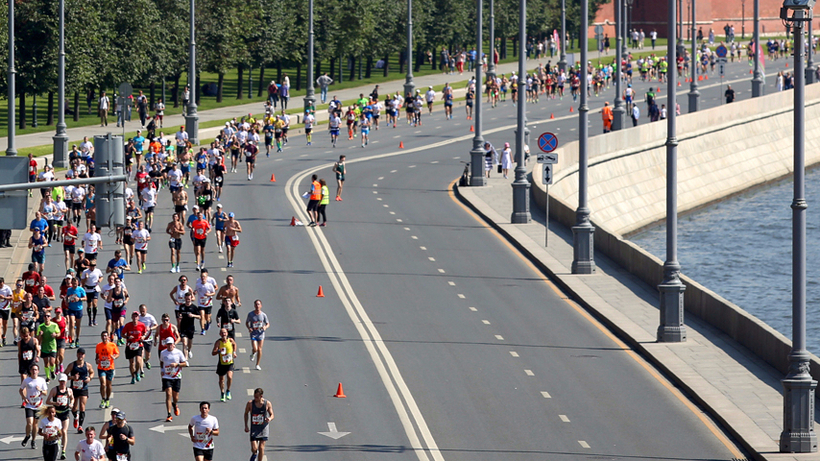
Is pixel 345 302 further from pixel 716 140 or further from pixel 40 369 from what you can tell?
pixel 716 140

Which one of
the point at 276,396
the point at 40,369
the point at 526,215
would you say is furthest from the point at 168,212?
the point at 276,396

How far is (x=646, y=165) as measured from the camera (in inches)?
2362

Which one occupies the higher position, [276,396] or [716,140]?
[716,140]

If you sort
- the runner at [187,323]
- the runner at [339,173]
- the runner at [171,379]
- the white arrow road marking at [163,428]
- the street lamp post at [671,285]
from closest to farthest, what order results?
1. the white arrow road marking at [163,428]
2. the runner at [171,379]
3. the runner at [187,323]
4. the street lamp post at [671,285]
5. the runner at [339,173]

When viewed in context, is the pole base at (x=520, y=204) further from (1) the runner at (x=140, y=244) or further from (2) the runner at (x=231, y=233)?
(1) the runner at (x=140, y=244)

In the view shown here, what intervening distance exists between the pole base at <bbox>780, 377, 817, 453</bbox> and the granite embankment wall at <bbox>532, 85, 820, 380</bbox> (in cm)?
809

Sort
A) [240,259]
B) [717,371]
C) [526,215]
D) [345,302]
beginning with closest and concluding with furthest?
[717,371], [345,302], [240,259], [526,215]

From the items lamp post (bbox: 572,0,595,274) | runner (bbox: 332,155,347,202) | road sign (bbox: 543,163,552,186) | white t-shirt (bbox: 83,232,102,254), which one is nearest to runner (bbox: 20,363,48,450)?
white t-shirt (bbox: 83,232,102,254)

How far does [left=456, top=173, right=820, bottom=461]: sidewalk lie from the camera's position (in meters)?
21.3

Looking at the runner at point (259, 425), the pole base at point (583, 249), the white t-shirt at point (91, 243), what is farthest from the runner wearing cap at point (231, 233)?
the runner at point (259, 425)

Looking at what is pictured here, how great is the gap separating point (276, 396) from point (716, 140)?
4884 cm

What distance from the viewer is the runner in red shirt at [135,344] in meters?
23.7

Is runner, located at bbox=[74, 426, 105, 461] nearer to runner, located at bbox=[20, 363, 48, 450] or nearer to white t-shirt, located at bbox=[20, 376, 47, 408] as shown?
runner, located at bbox=[20, 363, 48, 450]

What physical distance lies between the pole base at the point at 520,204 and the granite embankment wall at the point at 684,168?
1.27 metres
